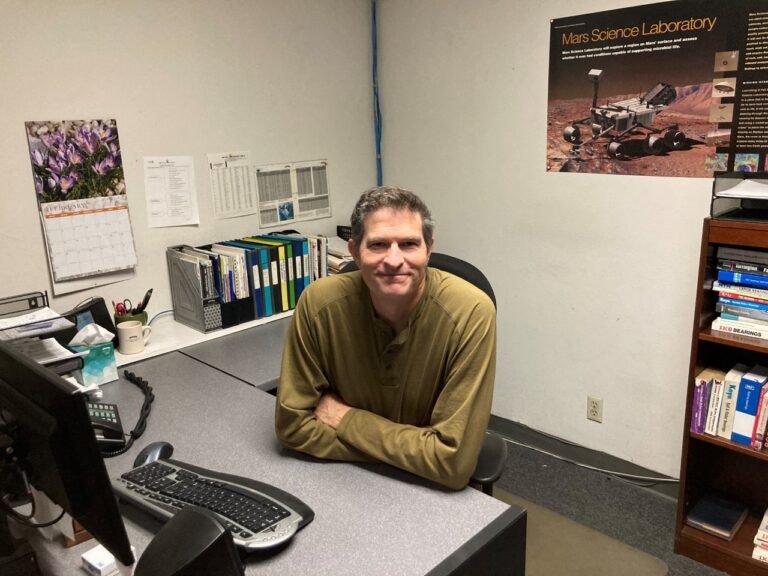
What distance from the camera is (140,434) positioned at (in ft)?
5.56

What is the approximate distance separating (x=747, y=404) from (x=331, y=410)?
1402 mm

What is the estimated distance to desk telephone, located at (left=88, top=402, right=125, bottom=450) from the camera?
1591 mm

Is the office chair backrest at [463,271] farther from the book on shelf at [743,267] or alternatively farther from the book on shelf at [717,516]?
the book on shelf at [717,516]

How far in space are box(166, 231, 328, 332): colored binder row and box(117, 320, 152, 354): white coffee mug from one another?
0.26m

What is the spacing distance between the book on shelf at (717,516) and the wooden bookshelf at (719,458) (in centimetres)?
2

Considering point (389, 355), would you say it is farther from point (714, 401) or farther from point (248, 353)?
point (714, 401)

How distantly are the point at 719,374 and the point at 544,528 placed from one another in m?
0.88

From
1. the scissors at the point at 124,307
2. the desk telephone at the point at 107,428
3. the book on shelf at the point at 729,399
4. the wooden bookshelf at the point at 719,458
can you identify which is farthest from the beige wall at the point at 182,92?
the book on shelf at the point at 729,399

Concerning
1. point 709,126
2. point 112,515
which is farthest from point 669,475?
point 112,515

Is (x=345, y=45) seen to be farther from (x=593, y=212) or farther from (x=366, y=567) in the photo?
(x=366, y=567)

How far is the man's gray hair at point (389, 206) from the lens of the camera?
155cm

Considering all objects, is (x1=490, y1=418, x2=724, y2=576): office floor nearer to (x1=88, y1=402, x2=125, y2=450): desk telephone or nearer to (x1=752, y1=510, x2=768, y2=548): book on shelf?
(x1=752, y1=510, x2=768, y2=548): book on shelf

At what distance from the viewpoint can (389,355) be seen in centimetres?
159

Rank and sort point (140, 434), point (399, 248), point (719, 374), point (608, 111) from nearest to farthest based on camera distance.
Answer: point (399, 248) → point (140, 434) → point (719, 374) → point (608, 111)
